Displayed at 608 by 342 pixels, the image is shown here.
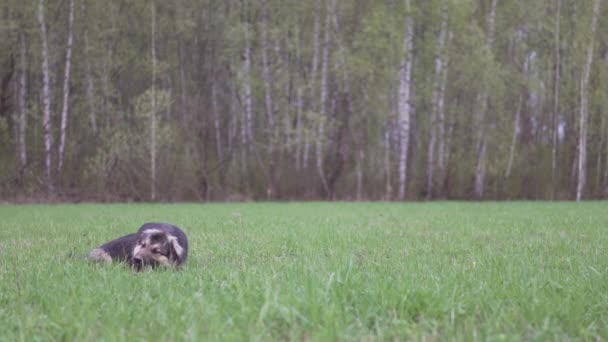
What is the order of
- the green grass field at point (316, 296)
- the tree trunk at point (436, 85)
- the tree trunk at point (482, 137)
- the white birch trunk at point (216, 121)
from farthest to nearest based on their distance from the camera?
1. the white birch trunk at point (216, 121)
2. the tree trunk at point (482, 137)
3. the tree trunk at point (436, 85)
4. the green grass field at point (316, 296)

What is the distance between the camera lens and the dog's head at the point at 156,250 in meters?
5.21

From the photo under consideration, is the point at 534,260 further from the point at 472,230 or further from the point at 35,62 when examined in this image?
the point at 35,62

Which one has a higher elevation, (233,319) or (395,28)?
(395,28)

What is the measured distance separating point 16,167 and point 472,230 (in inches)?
990

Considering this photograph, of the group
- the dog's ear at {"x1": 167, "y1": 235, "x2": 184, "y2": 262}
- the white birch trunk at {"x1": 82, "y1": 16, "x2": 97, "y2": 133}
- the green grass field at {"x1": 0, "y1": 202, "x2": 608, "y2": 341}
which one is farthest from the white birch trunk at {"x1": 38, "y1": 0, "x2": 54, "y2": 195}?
the dog's ear at {"x1": 167, "y1": 235, "x2": 184, "y2": 262}

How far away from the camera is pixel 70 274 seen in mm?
4570

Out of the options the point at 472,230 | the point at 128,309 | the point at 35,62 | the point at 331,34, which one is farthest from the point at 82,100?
the point at 128,309

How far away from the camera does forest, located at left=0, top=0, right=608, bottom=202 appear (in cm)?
2644

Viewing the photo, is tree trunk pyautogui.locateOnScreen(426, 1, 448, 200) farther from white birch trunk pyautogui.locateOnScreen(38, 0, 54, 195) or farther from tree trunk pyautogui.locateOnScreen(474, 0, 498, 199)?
white birch trunk pyautogui.locateOnScreen(38, 0, 54, 195)

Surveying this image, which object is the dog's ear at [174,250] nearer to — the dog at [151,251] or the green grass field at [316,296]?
the dog at [151,251]

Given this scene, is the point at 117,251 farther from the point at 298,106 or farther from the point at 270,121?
the point at 298,106

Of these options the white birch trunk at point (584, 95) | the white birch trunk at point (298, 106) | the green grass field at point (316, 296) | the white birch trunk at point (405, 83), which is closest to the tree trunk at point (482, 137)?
the white birch trunk at point (584, 95)

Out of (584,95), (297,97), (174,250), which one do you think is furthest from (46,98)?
(584,95)

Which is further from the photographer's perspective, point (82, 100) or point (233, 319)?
point (82, 100)
